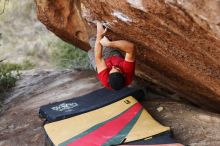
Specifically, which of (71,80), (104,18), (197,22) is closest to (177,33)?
(197,22)

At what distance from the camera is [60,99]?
23.0 ft

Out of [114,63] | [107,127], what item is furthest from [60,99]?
[107,127]

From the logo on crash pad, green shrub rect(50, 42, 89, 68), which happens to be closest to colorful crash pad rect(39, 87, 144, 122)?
the logo on crash pad

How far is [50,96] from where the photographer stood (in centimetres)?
732

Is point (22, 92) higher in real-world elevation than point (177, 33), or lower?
lower

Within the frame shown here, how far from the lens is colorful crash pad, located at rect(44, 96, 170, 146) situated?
4.84 meters

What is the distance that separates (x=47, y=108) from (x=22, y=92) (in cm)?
247

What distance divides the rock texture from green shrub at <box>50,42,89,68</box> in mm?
3167

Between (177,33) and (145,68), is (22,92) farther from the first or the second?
(177,33)

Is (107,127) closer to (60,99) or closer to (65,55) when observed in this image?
(60,99)

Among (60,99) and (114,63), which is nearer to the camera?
(114,63)

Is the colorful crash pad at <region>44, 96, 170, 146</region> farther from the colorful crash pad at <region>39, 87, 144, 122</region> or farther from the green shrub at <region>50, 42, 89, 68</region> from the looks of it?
the green shrub at <region>50, 42, 89, 68</region>

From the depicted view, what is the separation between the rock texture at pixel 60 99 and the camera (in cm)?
511

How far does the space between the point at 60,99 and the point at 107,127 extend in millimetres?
2006
